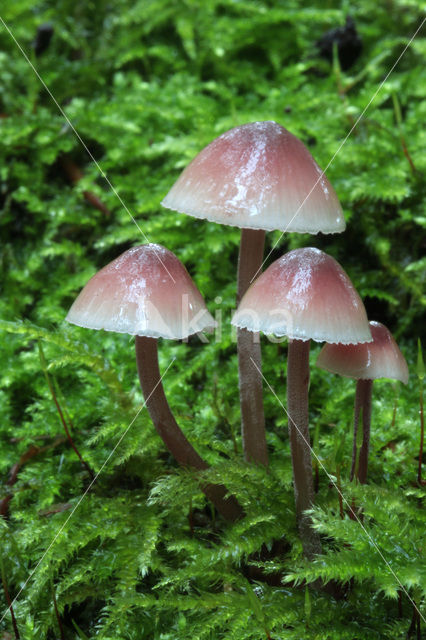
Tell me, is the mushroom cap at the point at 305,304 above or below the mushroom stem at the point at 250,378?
above

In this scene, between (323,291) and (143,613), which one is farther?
(143,613)

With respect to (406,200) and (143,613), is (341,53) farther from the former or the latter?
(143,613)

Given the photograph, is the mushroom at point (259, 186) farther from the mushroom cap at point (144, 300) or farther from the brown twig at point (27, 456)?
the brown twig at point (27, 456)

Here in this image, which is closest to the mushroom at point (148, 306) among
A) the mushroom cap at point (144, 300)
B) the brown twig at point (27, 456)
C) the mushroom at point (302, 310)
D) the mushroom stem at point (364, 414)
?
the mushroom cap at point (144, 300)

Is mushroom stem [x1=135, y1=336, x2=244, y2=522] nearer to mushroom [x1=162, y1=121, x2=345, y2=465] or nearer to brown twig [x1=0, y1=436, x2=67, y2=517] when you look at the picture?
mushroom [x1=162, y1=121, x2=345, y2=465]

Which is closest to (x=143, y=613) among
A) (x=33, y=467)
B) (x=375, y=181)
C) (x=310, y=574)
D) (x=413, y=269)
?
(x=310, y=574)

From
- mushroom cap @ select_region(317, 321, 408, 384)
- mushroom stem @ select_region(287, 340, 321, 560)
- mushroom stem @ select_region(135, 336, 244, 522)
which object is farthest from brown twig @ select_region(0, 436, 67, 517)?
mushroom cap @ select_region(317, 321, 408, 384)

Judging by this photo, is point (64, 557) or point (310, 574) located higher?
point (310, 574)
